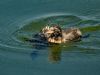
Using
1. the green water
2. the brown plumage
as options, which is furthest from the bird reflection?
the brown plumage

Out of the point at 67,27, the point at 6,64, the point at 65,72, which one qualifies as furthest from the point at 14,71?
the point at 67,27

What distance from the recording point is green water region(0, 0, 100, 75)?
1243cm

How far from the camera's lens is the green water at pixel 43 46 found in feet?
→ 40.8

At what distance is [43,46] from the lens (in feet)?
46.1

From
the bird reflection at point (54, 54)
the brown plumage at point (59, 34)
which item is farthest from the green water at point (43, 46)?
the brown plumage at point (59, 34)

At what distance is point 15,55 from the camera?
1314 cm

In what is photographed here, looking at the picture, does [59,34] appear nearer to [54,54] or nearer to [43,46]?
[43,46]

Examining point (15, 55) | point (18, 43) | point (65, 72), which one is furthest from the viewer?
point (18, 43)

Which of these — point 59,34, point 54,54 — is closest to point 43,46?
point 54,54

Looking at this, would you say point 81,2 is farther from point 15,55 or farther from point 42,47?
point 15,55

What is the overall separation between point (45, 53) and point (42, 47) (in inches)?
21.6

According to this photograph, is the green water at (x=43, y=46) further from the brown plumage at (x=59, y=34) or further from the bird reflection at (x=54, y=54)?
the brown plumage at (x=59, y=34)

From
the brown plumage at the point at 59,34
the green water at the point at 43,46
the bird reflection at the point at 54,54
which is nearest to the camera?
the green water at the point at 43,46

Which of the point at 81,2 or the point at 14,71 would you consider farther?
the point at 81,2
